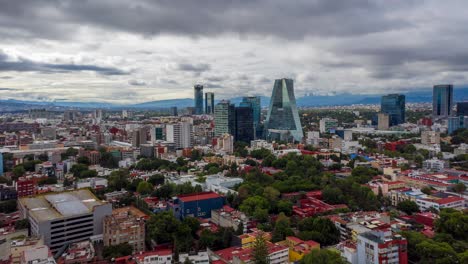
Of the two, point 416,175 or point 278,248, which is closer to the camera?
point 278,248

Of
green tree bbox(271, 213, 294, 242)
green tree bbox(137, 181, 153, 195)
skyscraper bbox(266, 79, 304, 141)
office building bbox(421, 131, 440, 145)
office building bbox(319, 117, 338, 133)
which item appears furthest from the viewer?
office building bbox(319, 117, 338, 133)

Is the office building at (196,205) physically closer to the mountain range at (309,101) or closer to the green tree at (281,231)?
the green tree at (281,231)

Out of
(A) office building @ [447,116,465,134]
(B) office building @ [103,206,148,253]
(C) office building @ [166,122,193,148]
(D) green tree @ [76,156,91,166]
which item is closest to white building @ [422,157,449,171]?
(B) office building @ [103,206,148,253]

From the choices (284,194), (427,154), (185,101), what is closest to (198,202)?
(284,194)

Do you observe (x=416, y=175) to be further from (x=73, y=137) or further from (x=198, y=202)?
(x=73, y=137)

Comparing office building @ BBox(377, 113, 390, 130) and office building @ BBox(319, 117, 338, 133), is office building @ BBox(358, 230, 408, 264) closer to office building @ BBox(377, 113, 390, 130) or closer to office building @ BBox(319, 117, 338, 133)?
office building @ BBox(319, 117, 338, 133)

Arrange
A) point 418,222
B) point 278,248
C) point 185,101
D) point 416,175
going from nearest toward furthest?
point 278,248
point 418,222
point 416,175
point 185,101

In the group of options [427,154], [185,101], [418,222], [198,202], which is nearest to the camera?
[418,222]
